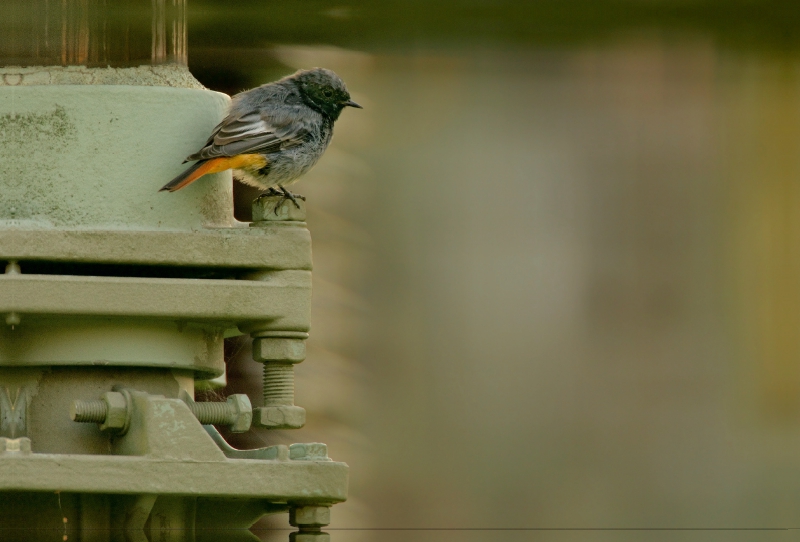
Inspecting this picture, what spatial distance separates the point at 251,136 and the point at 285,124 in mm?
238

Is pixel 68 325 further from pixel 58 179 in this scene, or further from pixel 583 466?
pixel 583 466

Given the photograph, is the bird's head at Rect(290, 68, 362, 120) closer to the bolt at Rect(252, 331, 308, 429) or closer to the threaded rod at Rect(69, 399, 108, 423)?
the bolt at Rect(252, 331, 308, 429)

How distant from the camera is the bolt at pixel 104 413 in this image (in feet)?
7.04

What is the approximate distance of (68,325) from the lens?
7.21 ft

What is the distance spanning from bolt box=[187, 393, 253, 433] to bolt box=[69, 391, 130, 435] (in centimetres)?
13

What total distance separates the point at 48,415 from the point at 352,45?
1930mm

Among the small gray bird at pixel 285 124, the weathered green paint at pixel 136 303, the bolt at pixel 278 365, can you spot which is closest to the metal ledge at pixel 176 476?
the weathered green paint at pixel 136 303

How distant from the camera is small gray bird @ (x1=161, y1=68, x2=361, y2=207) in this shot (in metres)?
2.85

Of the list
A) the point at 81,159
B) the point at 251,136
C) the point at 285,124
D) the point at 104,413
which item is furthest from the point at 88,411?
the point at 285,124

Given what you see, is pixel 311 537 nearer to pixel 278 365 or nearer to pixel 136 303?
pixel 278 365

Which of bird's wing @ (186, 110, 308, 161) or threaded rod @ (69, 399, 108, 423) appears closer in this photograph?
threaded rod @ (69, 399, 108, 423)

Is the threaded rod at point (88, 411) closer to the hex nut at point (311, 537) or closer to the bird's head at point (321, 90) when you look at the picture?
the hex nut at point (311, 537)

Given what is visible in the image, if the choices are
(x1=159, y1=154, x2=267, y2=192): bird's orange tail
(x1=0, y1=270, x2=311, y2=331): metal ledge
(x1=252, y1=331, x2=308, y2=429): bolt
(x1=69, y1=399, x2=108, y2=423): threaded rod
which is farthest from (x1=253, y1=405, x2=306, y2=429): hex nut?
(x1=159, y1=154, x2=267, y2=192): bird's orange tail

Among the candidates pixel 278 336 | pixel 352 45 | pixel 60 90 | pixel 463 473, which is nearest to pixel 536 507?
pixel 463 473
